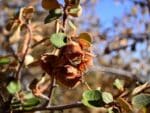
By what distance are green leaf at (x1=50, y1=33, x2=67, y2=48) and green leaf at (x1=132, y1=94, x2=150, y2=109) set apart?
23 cm

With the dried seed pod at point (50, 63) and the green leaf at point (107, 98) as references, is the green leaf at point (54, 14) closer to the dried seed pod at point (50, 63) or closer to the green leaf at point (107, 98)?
the dried seed pod at point (50, 63)

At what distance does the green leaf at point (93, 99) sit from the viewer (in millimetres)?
1001

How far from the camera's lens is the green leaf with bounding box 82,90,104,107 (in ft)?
3.28

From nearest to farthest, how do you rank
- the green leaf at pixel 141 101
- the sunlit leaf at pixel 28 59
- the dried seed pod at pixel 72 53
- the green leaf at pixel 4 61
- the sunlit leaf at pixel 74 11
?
1. the green leaf at pixel 141 101
2. the dried seed pod at pixel 72 53
3. the sunlit leaf at pixel 74 11
4. the green leaf at pixel 4 61
5. the sunlit leaf at pixel 28 59

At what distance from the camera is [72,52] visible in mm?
1028

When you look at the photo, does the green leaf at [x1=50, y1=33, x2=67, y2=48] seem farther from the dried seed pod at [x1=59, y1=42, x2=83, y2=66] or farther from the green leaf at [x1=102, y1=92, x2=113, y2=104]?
the green leaf at [x1=102, y1=92, x2=113, y2=104]

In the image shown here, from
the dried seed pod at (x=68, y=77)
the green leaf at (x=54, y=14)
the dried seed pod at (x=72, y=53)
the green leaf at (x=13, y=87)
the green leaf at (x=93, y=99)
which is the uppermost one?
the green leaf at (x=54, y=14)

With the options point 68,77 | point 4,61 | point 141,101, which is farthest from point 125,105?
point 4,61

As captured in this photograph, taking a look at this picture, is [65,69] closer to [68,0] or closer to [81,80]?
[81,80]

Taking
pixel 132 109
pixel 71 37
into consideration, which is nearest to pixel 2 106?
pixel 71 37

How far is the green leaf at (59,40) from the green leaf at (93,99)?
0.45ft

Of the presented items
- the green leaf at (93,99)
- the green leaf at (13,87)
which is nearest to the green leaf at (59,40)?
the green leaf at (93,99)

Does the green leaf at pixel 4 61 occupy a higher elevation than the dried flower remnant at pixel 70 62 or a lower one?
lower

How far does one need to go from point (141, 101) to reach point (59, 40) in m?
0.26
